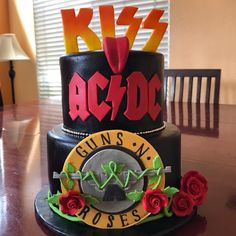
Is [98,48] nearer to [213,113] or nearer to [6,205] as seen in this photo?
[6,205]

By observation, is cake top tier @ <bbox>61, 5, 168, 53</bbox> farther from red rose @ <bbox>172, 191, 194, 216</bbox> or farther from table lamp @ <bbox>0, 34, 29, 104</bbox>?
table lamp @ <bbox>0, 34, 29, 104</bbox>

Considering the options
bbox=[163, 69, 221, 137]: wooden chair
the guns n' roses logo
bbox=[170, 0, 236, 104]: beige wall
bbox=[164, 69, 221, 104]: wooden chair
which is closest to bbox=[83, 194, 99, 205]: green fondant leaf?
the guns n' roses logo

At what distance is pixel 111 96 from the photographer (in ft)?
1.55

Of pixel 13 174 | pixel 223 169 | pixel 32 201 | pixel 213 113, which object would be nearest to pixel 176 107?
pixel 213 113

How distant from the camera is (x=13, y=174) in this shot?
0.75m

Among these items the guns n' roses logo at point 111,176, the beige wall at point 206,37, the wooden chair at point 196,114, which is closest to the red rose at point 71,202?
the guns n' roses logo at point 111,176

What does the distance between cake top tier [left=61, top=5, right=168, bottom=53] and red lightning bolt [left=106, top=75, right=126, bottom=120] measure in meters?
0.06

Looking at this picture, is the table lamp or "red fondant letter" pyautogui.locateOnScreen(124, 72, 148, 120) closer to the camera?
"red fondant letter" pyautogui.locateOnScreen(124, 72, 148, 120)

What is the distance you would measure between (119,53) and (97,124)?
4.3 inches

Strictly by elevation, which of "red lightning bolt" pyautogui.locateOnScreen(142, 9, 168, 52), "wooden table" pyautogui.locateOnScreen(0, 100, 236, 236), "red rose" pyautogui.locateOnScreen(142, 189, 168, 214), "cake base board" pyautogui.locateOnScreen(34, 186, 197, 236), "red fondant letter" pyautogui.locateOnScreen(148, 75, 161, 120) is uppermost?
"red lightning bolt" pyautogui.locateOnScreen(142, 9, 168, 52)

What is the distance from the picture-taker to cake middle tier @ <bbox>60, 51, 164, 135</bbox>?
0.47m

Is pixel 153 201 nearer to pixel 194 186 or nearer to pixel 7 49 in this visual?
pixel 194 186

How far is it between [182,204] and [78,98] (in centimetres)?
22

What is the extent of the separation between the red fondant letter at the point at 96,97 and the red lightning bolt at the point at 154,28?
0.10 m
